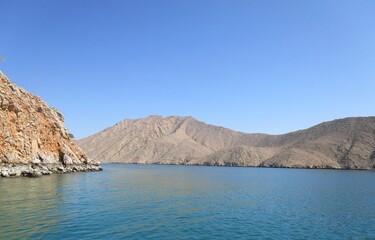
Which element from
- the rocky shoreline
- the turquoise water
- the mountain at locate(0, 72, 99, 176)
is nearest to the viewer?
the turquoise water

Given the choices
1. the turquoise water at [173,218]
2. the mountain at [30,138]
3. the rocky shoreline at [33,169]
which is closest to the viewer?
the turquoise water at [173,218]

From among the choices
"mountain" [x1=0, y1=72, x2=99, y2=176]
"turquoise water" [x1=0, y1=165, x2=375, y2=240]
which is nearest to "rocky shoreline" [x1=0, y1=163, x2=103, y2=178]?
"mountain" [x1=0, y1=72, x2=99, y2=176]

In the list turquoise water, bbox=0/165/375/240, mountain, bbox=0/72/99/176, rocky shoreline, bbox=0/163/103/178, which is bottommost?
turquoise water, bbox=0/165/375/240

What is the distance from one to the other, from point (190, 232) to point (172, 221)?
342cm

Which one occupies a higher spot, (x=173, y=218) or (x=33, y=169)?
(x=33, y=169)

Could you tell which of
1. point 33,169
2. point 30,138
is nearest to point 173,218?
point 33,169

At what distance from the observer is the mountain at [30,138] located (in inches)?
2325

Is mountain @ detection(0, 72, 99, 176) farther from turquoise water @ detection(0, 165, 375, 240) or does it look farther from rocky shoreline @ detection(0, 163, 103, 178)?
turquoise water @ detection(0, 165, 375, 240)

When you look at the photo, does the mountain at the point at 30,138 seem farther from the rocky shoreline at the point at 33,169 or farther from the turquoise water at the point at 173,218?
the turquoise water at the point at 173,218

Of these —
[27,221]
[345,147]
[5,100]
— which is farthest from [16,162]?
[345,147]

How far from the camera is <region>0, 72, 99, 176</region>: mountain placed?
2325 inches

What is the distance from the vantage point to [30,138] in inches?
2643

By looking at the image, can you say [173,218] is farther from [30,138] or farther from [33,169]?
[30,138]

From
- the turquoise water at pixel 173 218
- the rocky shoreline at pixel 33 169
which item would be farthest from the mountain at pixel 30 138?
the turquoise water at pixel 173 218
